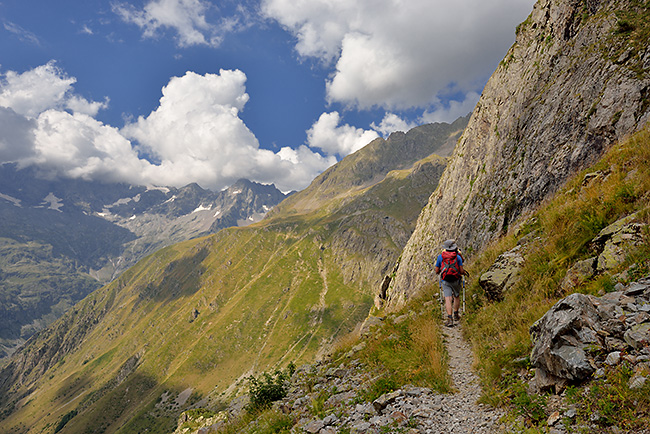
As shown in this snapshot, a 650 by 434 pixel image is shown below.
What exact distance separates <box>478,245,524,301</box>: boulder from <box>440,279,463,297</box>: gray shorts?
99 cm

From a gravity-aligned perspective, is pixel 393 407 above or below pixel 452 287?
below

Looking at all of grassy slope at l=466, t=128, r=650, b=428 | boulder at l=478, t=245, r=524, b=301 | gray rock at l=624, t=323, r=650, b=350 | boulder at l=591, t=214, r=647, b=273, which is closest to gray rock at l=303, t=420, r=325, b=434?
grassy slope at l=466, t=128, r=650, b=428

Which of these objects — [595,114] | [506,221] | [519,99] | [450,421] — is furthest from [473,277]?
[519,99]

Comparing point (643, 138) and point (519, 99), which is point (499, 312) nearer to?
point (643, 138)

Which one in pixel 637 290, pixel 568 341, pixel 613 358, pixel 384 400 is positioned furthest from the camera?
pixel 384 400

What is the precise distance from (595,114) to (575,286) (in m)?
18.4

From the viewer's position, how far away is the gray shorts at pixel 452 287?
1317 centimetres

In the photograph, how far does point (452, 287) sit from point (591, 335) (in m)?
7.72

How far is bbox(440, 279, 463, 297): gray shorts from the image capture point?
13.2 metres

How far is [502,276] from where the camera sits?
1196 cm

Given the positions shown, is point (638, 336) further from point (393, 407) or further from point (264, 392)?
point (264, 392)

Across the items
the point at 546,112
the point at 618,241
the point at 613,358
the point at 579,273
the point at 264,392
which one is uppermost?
the point at 546,112

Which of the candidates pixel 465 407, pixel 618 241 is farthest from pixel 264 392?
pixel 618 241

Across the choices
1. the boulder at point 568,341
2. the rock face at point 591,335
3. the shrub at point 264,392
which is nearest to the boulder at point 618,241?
the rock face at point 591,335
